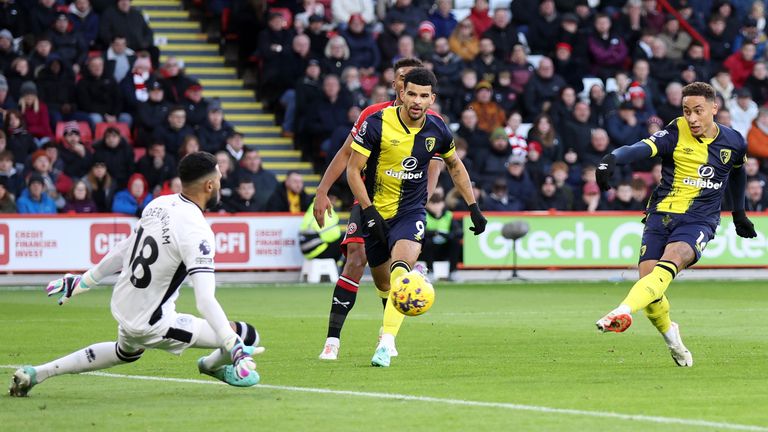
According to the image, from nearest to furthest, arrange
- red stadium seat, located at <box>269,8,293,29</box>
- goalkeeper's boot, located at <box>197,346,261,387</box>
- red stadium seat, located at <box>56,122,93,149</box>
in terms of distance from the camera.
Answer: goalkeeper's boot, located at <box>197,346,261,387</box>, red stadium seat, located at <box>56,122,93,149</box>, red stadium seat, located at <box>269,8,293,29</box>

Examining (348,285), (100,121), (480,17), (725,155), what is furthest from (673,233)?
(480,17)

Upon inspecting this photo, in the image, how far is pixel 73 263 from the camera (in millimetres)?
23000

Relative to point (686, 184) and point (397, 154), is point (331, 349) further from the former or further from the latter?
point (686, 184)

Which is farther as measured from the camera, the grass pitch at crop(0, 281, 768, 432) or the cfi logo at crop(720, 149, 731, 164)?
the cfi logo at crop(720, 149, 731, 164)

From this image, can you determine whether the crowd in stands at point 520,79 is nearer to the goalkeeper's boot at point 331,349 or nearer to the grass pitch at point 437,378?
the grass pitch at point 437,378

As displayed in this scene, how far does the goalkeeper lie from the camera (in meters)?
9.15

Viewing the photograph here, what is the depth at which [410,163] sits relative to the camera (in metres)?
12.2

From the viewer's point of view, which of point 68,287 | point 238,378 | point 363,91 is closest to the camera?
point 238,378

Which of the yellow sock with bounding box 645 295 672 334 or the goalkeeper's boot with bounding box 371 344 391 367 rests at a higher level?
the yellow sock with bounding box 645 295 672 334

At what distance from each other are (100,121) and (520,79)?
826 cm

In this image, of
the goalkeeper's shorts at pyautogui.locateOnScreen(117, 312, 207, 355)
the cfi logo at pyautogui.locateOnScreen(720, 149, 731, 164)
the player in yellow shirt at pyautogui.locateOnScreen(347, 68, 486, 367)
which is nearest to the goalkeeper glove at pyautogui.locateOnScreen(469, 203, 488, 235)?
the player in yellow shirt at pyautogui.locateOnScreen(347, 68, 486, 367)

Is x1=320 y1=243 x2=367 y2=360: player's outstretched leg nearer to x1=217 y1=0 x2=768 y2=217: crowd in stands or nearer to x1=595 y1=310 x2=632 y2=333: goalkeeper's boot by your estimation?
x1=595 y1=310 x2=632 y2=333: goalkeeper's boot

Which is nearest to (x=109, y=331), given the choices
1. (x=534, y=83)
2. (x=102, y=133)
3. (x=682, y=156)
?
(x=682, y=156)

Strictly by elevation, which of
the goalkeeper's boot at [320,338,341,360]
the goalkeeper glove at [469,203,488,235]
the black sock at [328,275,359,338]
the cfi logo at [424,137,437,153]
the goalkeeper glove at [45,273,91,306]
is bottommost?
the goalkeeper's boot at [320,338,341,360]
